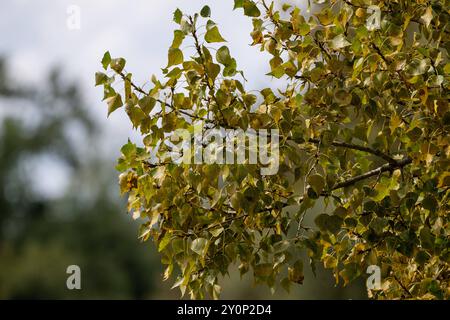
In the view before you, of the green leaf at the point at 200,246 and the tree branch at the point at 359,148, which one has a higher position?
the tree branch at the point at 359,148

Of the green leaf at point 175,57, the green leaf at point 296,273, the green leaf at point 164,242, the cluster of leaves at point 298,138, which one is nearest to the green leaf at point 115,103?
the cluster of leaves at point 298,138

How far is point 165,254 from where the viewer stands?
→ 3.48 m

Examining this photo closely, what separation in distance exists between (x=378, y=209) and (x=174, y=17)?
1.11 m

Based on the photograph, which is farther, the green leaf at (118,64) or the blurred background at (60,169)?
the blurred background at (60,169)

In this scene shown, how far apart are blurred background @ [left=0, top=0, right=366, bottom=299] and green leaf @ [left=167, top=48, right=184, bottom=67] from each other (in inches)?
753

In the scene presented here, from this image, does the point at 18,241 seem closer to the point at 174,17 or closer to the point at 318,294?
the point at 318,294

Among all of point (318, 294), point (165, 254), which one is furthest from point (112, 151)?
point (165, 254)

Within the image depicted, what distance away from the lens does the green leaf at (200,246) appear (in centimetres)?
321

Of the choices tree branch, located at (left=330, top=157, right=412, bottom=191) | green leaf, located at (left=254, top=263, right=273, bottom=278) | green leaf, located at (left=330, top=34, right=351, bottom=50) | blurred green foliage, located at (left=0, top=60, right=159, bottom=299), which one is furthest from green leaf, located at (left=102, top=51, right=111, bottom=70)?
blurred green foliage, located at (left=0, top=60, right=159, bottom=299)

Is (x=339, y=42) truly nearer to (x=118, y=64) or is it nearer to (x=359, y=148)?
(x=359, y=148)

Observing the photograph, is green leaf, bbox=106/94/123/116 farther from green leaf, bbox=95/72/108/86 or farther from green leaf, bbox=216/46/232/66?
green leaf, bbox=216/46/232/66

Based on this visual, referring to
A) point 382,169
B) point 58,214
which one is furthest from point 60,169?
point 382,169

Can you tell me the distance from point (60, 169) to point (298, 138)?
4069 centimetres

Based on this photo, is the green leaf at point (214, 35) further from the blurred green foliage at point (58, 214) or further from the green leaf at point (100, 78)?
the blurred green foliage at point (58, 214)
